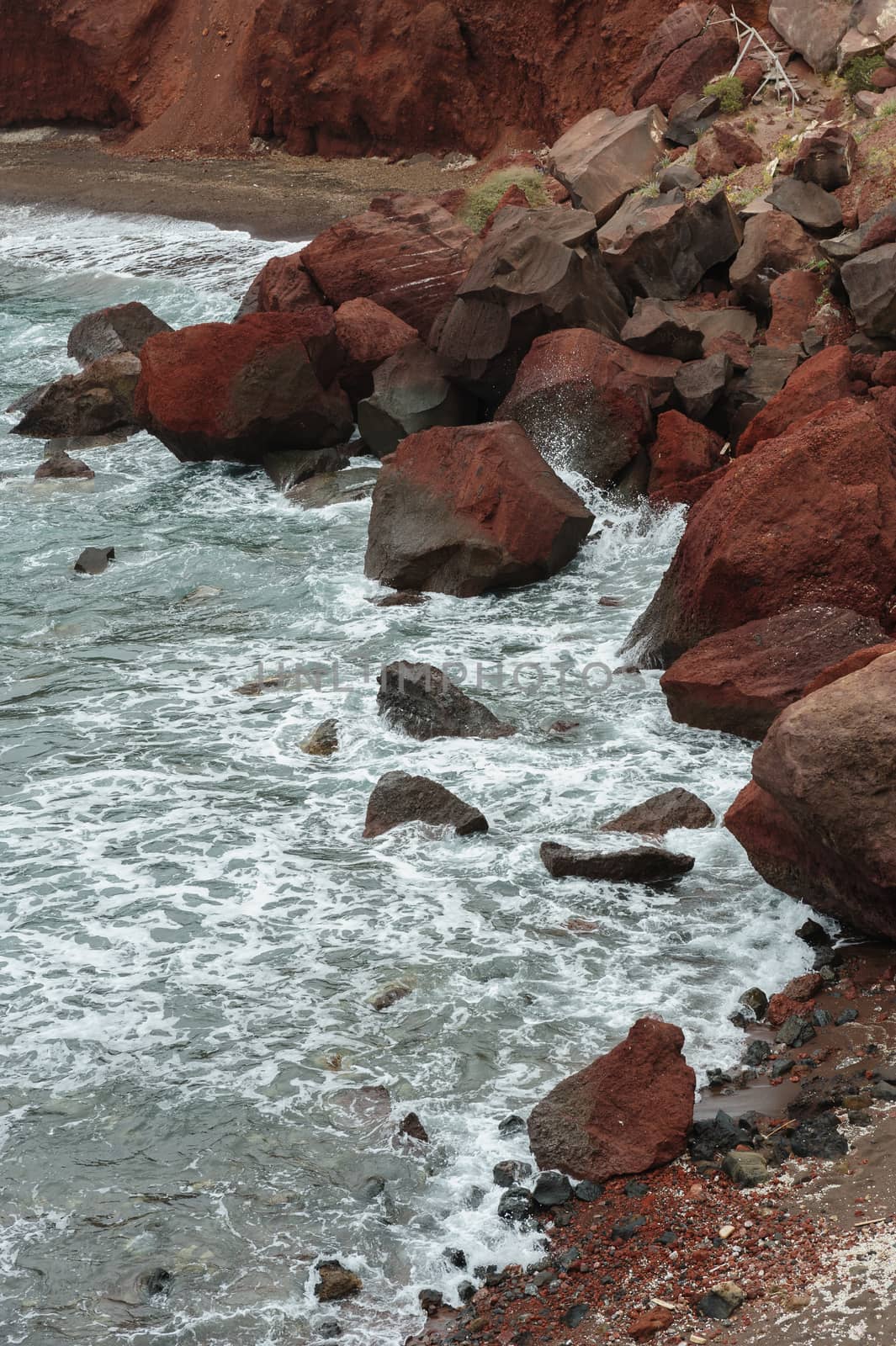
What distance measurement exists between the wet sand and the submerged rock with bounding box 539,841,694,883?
15.9 m

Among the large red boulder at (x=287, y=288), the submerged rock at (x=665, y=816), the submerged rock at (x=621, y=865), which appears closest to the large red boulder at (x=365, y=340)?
the large red boulder at (x=287, y=288)

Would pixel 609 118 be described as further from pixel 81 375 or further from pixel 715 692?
pixel 715 692

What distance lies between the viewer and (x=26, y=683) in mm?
9570

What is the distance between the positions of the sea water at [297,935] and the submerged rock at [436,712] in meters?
A: 0.14

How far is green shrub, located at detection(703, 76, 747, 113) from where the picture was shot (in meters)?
16.7

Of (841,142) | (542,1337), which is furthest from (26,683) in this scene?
(841,142)

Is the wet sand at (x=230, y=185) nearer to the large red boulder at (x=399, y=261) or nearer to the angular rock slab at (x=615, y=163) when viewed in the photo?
the angular rock slab at (x=615, y=163)

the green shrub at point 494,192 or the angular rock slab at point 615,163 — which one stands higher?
the angular rock slab at point 615,163

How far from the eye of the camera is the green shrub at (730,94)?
54.9 feet

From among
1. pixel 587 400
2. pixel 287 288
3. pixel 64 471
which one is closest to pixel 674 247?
pixel 587 400

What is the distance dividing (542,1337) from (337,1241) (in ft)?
2.85

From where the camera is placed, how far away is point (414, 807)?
752 cm

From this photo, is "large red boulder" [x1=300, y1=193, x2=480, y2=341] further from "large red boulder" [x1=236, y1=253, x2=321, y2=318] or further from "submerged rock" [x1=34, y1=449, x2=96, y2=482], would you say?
"submerged rock" [x1=34, y1=449, x2=96, y2=482]

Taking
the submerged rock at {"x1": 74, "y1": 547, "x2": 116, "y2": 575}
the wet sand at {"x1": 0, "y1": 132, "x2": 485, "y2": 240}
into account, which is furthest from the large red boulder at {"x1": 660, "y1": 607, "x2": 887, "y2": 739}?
the wet sand at {"x1": 0, "y1": 132, "x2": 485, "y2": 240}
